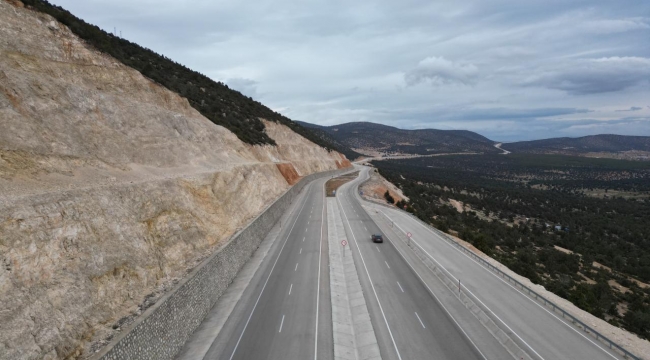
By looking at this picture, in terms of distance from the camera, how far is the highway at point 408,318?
635 inches

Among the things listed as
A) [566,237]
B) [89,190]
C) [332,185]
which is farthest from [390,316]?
[566,237]

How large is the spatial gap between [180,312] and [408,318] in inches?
477

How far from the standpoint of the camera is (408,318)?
63.2 ft

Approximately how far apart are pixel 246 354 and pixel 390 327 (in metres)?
7.66

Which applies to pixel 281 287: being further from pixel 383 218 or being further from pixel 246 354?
pixel 383 218

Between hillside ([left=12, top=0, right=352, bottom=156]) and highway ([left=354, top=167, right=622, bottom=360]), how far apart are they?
126 ft

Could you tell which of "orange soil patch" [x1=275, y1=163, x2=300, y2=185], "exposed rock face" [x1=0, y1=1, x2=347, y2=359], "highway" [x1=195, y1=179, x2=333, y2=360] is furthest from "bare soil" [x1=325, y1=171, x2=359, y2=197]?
"highway" [x1=195, y1=179, x2=333, y2=360]

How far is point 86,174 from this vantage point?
67.0ft

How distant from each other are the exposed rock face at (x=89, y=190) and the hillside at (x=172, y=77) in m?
3.10

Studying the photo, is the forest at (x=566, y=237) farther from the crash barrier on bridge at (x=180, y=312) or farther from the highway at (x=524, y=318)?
the crash barrier on bridge at (x=180, y=312)

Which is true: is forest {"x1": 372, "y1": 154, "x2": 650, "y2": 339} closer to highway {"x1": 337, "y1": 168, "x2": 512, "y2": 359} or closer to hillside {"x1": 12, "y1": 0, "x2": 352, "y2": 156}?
highway {"x1": 337, "y1": 168, "x2": 512, "y2": 359}

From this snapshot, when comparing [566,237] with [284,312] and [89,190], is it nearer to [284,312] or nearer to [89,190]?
[284,312]

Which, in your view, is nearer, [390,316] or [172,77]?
[390,316]

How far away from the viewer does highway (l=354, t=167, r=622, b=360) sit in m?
16.2
